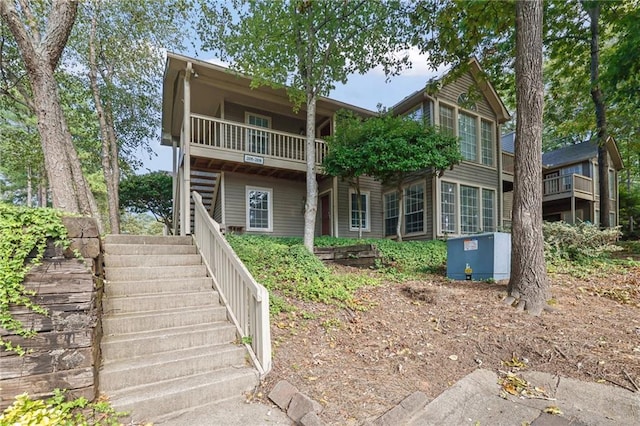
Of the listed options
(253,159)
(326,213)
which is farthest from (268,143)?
(326,213)

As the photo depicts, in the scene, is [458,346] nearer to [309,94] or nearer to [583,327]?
[583,327]

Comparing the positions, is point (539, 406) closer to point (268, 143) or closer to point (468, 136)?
point (268, 143)

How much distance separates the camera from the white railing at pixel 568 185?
15734mm

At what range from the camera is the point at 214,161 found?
9125 millimetres

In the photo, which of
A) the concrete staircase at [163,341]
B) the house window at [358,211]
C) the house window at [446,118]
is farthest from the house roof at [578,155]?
the concrete staircase at [163,341]

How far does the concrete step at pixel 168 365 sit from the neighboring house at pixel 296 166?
6192 millimetres

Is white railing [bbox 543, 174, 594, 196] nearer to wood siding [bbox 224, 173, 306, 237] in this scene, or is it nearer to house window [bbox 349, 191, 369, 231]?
house window [bbox 349, 191, 369, 231]

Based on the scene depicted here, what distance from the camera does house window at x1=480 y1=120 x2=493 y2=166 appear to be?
41.3ft

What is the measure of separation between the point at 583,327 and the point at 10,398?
5385mm

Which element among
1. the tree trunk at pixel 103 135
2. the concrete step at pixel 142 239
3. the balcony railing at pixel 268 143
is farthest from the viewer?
the balcony railing at pixel 268 143

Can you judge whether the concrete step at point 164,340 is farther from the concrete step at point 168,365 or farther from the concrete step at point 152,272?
the concrete step at point 152,272

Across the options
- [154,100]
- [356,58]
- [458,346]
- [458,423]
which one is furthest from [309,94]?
[154,100]

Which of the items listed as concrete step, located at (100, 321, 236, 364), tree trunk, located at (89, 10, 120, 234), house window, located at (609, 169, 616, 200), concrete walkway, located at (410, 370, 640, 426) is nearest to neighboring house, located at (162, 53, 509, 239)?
tree trunk, located at (89, 10, 120, 234)

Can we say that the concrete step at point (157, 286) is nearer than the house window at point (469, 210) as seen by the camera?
Yes
